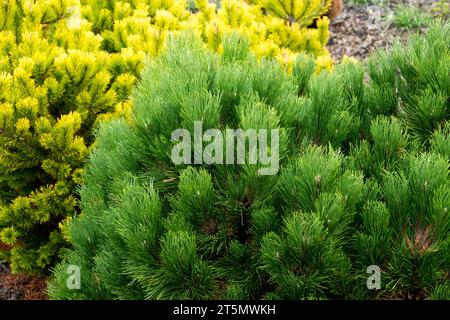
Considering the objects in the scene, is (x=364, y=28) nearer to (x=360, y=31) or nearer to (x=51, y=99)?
(x=360, y=31)

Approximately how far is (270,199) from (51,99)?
1936 mm

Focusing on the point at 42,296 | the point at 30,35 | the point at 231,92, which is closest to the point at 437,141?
the point at 231,92

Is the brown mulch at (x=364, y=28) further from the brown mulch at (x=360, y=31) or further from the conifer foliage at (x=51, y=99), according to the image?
the conifer foliage at (x=51, y=99)

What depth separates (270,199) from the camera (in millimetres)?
2252

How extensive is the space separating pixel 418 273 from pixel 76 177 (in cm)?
219

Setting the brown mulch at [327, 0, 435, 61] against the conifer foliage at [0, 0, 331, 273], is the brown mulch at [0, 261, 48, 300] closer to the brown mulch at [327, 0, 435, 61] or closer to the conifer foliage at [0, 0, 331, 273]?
the conifer foliage at [0, 0, 331, 273]

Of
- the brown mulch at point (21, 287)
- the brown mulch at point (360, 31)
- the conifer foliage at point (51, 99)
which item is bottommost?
the brown mulch at point (21, 287)

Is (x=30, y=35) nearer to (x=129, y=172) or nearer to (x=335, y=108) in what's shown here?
(x=129, y=172)

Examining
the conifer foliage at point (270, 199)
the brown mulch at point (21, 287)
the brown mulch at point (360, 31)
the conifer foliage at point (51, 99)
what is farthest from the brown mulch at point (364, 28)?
the conifer foliage at point (270, 199)

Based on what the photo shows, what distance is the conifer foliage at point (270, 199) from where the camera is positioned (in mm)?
2117

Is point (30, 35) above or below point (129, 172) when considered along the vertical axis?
above

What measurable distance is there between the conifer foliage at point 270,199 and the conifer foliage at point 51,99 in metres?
0.84
